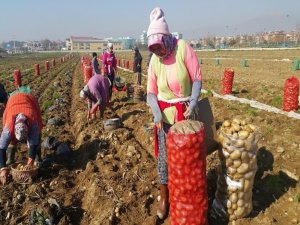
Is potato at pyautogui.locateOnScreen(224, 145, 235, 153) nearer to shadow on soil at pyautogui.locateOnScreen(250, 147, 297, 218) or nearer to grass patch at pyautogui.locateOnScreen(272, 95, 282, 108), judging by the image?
shadow on soil at pyautogui.locateOnScreen(250, 147, 297, 218)

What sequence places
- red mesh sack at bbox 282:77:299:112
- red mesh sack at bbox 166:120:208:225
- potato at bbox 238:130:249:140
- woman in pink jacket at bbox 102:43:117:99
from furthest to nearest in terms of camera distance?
woman in pink jacket at bbox 102:43:117:99, red mesh sack at bbox 282:77:299:112, potato at bbox 238:130:249:140, red mesh sack at bbox 166:120:208:225

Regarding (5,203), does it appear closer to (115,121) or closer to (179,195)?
(179,195)

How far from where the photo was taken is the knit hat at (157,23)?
3.33m

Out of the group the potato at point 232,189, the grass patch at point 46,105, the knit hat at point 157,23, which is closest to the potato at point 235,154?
the potato at point 232,189

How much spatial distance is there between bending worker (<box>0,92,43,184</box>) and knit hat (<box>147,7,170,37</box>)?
8.51 feet

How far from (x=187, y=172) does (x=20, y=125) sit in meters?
2.77

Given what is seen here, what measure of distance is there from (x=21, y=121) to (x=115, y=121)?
9.40 feet

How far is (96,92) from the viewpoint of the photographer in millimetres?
8188

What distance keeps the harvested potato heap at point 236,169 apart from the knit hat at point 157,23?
1168 millimetres

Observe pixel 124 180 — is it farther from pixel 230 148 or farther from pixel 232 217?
pixel 230 148

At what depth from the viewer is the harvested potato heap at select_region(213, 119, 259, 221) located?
3324 mm

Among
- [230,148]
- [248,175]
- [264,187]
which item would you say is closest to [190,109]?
[230,148]

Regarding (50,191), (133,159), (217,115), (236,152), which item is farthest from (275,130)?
(50,191)

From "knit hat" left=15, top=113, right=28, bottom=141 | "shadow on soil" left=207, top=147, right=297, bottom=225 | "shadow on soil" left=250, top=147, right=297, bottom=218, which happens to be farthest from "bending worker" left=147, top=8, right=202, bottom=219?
"knit hat" left=15, top=113, right=28, bottom=141
